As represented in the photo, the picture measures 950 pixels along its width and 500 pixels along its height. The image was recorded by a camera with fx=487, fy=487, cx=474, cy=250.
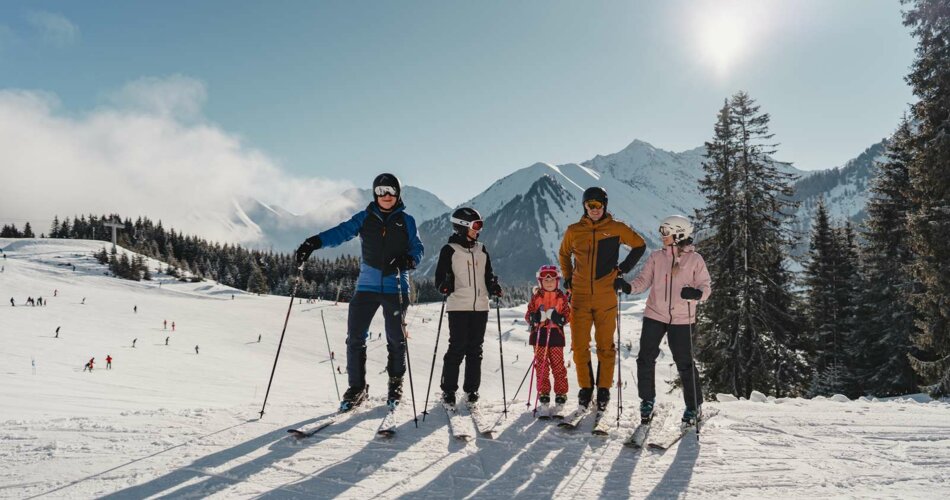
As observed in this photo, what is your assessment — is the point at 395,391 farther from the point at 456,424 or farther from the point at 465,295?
the point at 465,295

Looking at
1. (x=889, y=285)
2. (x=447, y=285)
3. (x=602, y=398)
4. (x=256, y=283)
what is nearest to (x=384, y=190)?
(x=447, y=285)

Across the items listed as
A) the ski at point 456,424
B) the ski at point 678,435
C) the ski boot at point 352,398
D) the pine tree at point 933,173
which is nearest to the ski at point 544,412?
the ski at point 456,424

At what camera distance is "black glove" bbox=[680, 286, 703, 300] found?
5113 mm

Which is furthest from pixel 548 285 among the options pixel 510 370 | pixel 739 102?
pixel 510 370

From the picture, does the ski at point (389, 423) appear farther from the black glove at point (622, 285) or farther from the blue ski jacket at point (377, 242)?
the black glove at point (622, 285)

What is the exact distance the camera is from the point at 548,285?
6.59 meters

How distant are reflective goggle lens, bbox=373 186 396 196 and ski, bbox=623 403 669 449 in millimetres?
3720

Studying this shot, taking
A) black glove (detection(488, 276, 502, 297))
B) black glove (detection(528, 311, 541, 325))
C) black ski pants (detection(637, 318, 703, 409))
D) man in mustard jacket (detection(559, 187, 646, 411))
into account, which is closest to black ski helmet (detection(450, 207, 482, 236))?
black glove (detection(488, 276, 502, 297))

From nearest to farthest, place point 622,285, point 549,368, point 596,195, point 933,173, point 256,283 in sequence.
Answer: point 622,285
point 596,195
point 549,368
point 933,173
point 256,283

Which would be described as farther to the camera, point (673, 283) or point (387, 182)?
point (387, 182)

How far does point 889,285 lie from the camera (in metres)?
18.6

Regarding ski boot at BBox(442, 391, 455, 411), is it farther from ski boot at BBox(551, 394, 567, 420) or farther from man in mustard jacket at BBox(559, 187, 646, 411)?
man in mustard jacket at BBox(559, 187, 646, 411)

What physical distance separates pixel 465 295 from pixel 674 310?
238 centimetres

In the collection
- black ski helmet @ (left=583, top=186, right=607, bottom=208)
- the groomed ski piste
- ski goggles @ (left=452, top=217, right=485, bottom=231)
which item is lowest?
the groomed ski piste
